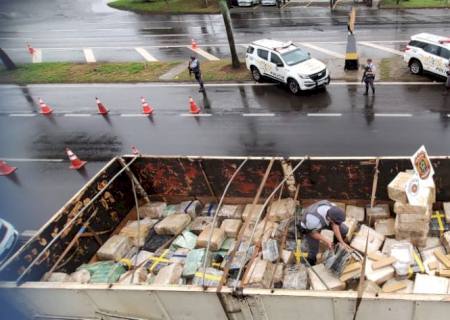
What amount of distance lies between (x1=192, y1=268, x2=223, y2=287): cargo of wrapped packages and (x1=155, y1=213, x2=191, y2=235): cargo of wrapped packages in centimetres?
131

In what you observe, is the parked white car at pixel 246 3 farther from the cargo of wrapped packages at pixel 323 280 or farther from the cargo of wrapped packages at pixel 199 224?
the cargo of wrapped packages at pixel 323 280

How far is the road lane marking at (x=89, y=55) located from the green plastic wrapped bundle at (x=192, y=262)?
21643 millimetres

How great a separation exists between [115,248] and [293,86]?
11385 mm

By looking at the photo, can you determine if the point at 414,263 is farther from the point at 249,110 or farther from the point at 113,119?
the point at 113,119

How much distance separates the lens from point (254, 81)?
18047mm

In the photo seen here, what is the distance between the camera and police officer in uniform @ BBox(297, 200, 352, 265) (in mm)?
6012

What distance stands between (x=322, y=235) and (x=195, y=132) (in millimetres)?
8356

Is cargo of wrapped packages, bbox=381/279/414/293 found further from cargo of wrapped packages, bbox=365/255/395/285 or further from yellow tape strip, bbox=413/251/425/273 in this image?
yellow tape strip, bbox=413/251/425/273

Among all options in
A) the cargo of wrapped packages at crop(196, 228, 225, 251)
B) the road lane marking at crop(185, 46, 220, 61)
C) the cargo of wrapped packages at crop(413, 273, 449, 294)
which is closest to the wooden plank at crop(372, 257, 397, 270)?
the cargo of wrapped packages at crop(413, 273, 449, 294)

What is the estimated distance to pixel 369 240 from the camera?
20.8 feet

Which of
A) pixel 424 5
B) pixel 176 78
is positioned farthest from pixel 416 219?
pixel 424 5

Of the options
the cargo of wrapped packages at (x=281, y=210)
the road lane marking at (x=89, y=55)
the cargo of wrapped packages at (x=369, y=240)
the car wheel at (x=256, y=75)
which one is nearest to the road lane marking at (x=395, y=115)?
the car wheel at (x=256, y=75)

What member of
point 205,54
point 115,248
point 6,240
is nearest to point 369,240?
point 115,248

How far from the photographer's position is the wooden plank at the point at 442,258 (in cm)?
557
